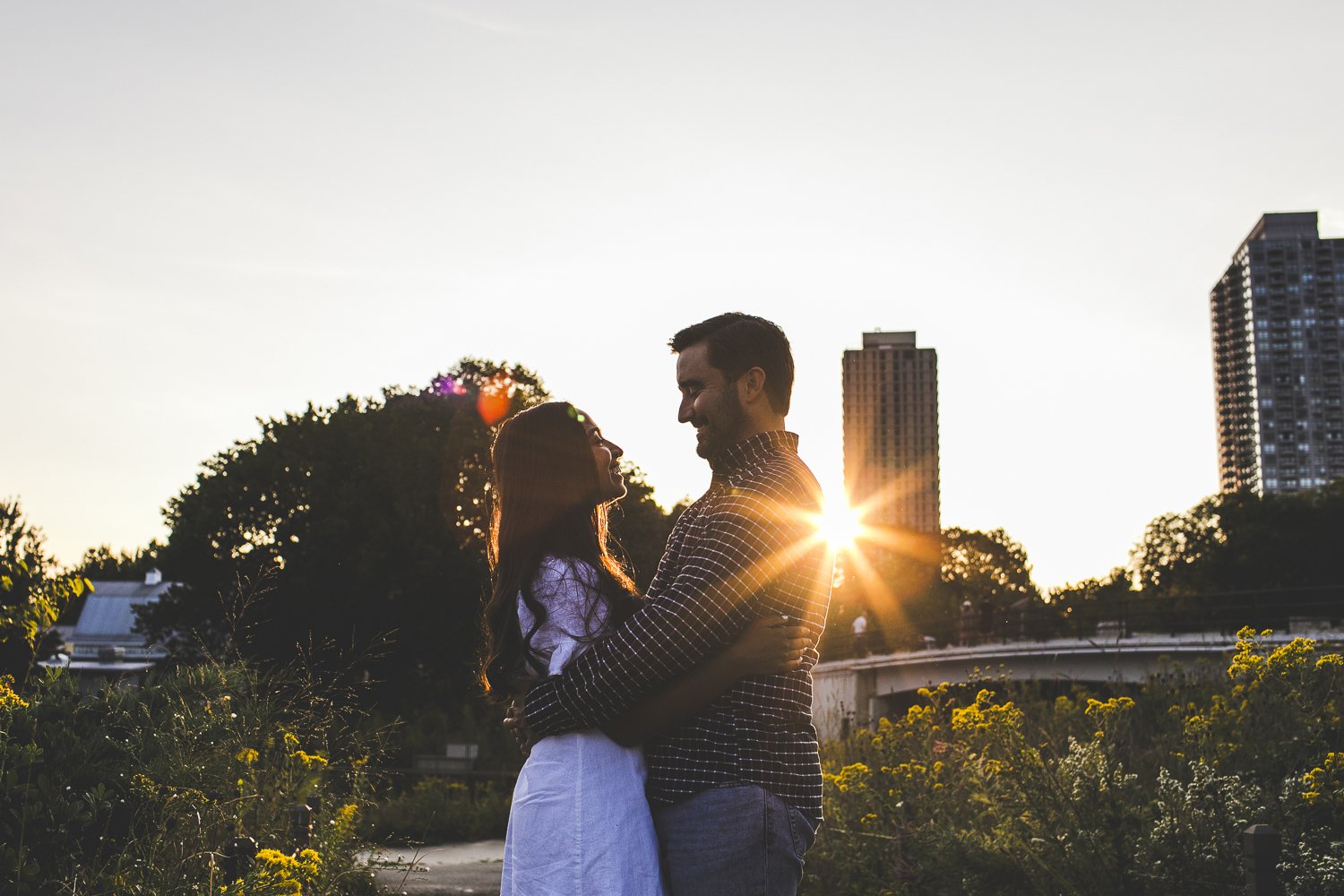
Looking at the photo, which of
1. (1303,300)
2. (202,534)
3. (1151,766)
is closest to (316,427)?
(202,534)

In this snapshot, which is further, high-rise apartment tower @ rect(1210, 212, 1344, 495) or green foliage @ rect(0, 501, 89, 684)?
high-rise apartment tower @ rect(1210, 212, 1344, 495)

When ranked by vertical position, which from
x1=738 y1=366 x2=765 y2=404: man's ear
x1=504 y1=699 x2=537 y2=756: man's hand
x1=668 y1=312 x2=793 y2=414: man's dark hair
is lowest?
x1=504 y1=699 x2=537 y2=756: man's hand

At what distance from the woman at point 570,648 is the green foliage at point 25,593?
11.0 ft

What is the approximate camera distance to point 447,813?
20.7m

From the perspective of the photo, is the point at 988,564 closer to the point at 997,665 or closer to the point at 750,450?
the point at 997,665

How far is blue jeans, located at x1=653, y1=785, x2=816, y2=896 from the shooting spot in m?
2.58

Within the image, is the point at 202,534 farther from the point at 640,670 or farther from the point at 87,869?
the point at 640,670

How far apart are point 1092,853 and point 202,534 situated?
111 feet

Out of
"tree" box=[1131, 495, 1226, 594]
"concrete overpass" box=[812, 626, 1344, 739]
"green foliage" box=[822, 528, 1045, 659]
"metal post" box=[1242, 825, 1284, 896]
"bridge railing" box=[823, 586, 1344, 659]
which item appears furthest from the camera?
"green foliage" box=[822, 528, 1045, 659]

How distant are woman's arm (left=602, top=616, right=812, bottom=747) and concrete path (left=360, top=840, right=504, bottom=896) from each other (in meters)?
7.81

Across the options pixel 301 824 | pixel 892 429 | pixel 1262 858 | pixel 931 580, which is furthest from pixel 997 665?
pixel 892 429

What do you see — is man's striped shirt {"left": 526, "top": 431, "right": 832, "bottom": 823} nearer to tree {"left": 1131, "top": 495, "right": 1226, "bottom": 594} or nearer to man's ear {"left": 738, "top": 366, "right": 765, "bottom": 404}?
man's ear {"left": 738, "top": 366, "right": 765, "bottom": 404}

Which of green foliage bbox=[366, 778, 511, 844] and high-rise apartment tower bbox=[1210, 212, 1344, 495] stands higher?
high-rise apartment tower bbox=[1210, 212, 1344, 495]

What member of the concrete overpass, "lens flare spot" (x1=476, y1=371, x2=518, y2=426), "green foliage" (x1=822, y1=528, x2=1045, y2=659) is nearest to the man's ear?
the concrete overpass
